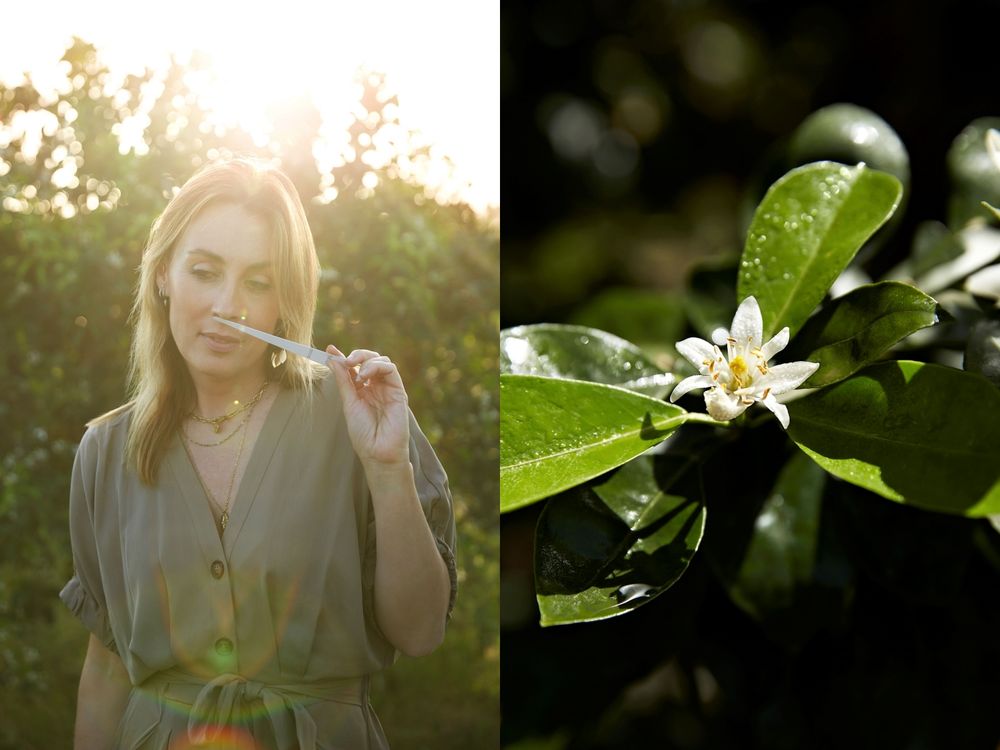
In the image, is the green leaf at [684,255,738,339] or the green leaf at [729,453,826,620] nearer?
the green leaf at [729,453,826,620]

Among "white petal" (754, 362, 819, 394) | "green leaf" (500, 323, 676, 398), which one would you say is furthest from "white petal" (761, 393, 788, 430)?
"green leaf" (500, 323, 676, 398)

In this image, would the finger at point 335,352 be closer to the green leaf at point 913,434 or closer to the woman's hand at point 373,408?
the woman's hand at point 373,408

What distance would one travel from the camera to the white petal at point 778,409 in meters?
0.51

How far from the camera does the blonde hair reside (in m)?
0.78

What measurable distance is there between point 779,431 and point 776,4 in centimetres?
72

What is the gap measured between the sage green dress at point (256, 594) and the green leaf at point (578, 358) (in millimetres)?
174

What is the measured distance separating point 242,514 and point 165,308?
18 centimetres

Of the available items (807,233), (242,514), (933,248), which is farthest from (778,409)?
(242,514)

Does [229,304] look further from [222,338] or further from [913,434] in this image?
[913,434]

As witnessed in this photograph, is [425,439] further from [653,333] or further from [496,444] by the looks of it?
[653,333]

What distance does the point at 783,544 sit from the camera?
0.67 meters

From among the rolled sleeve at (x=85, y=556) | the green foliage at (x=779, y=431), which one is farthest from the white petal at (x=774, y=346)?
the rolled sleeve at (x=85, y=556)

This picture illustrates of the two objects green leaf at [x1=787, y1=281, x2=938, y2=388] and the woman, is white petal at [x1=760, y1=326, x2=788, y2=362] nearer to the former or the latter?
green leaf at [x1=787, y1=281, x2=938, y2=388]

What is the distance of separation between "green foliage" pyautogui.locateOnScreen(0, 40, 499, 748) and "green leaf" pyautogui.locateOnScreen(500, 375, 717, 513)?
0.26 metres
